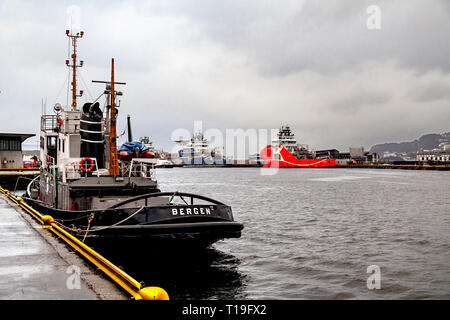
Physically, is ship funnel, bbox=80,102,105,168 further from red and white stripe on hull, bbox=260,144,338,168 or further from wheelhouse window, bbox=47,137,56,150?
red and white stripe on hull, bbox=260,144,338,168

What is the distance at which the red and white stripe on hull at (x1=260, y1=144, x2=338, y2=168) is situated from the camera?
172500mm

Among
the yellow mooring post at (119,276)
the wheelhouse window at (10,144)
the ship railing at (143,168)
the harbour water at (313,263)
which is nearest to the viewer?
the yellow mooring post at (119,276)

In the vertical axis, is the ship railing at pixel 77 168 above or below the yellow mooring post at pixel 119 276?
above

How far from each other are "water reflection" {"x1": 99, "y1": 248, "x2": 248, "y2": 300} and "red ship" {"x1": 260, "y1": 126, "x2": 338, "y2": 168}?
158 m

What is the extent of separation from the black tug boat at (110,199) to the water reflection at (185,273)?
84cm

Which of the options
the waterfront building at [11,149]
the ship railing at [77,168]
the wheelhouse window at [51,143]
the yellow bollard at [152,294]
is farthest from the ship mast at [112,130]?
the waterfront building at [11,149]

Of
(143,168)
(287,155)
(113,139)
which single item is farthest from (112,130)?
(287,155)

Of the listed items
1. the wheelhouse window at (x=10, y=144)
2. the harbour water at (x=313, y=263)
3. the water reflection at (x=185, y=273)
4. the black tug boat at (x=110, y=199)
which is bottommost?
the harbour water at (x=313, y=263)

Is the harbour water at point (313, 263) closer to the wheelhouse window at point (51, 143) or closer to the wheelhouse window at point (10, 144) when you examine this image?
the wheelhouse window at point (51, 143)

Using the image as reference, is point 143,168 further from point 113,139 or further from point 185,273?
point 185,273

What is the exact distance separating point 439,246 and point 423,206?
16.7 m

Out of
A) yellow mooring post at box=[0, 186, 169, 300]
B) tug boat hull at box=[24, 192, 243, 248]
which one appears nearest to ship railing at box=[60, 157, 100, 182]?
yellow mooring post at box=[0, 186, 169, 300]

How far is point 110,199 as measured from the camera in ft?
45.9

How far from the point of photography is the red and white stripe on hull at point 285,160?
172 metres
